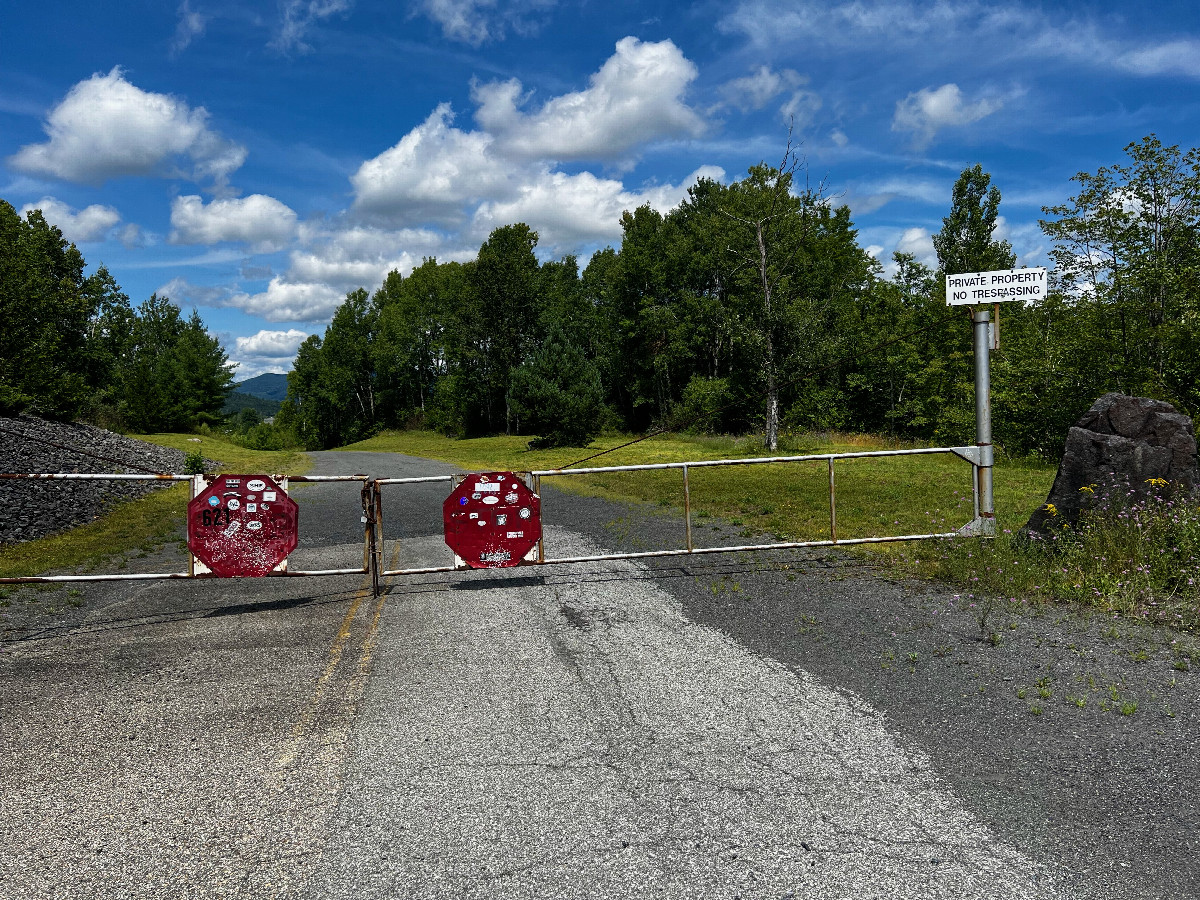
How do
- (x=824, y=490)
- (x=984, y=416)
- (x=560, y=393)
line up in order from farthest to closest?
(x=560, y=393), (x=824, y=490), (x=984, y=416)

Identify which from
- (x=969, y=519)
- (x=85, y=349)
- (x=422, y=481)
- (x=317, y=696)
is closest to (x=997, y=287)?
(x=969, y=519)

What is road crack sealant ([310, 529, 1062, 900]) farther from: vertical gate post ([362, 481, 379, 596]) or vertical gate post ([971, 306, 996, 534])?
vertical gate post ([971, 306, 996, 534])

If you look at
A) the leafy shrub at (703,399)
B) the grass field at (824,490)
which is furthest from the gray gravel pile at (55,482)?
the leafy shrub at (703,399)

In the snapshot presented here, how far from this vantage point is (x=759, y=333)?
32469 mm

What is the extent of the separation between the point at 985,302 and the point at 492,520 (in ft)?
22.3

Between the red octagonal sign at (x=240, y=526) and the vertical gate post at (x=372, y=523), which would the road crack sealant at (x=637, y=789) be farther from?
the red octagonal sign at (x=240, y=526)

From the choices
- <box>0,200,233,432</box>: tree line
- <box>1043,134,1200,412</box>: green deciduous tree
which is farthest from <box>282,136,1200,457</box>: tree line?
<box>0,200,233,432</box>: tree line

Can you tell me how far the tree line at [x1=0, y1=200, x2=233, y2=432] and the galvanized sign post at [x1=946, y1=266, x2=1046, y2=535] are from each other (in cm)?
3203

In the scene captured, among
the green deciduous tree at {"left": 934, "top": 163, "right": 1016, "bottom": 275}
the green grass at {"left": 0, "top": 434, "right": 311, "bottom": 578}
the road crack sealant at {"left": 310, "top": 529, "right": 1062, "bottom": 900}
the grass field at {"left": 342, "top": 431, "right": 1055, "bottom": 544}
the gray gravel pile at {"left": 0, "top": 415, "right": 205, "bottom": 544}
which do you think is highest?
the green deciduous tree at {"left": 934, "top": 163, "right": 1016, "bottom": 275}

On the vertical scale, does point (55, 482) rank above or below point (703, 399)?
below

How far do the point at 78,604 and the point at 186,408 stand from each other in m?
64.5

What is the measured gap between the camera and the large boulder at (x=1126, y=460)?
8.53 meters

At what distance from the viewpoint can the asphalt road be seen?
3396 millimetres

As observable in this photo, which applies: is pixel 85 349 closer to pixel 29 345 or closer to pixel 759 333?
pixel 29 345
